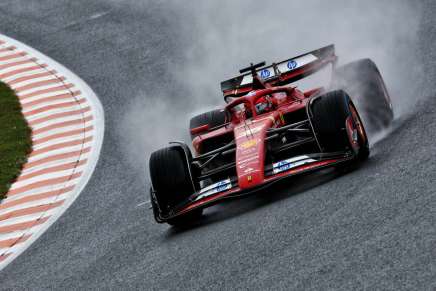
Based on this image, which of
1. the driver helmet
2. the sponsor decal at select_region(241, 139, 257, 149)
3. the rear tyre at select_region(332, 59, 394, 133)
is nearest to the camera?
the sponsor decal at select_region(241, 139, 257, 149)

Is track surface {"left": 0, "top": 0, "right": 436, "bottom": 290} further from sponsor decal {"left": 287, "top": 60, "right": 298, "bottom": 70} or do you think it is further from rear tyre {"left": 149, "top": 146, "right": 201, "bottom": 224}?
sponsor decal {"left": 287, "top": 60, "right": 298, "bottom": 70}

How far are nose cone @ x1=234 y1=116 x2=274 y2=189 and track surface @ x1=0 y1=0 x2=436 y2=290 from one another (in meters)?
0.34

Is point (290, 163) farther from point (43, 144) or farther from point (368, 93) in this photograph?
point (43, 144)

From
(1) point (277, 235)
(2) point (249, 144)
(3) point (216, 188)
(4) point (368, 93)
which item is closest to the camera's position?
(1) point (277, 235)

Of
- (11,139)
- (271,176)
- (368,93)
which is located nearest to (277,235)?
(271,176)

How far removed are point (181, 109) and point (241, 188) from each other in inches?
277

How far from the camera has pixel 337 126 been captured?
8.43 m

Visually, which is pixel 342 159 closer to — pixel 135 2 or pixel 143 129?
pixel 143 129

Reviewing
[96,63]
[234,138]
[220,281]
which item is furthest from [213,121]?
[96,63]

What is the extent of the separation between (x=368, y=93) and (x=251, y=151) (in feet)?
7.91

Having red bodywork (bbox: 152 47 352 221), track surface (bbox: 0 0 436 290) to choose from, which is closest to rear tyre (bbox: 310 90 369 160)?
red bodywork (bbox: 152 47 352 221)

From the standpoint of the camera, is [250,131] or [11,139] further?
[11,139]

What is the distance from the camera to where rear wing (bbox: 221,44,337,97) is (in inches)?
436

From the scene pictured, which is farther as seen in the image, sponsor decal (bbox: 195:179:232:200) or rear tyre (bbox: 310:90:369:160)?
sponsor decal (bbox: 195:179:232:200)
